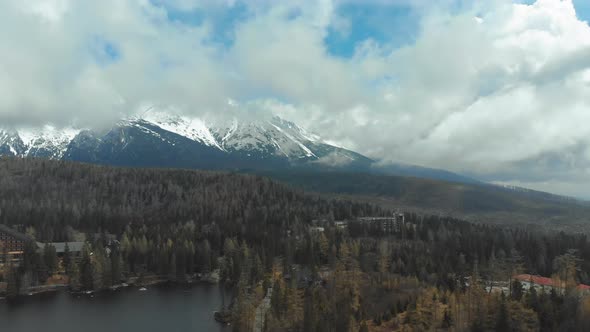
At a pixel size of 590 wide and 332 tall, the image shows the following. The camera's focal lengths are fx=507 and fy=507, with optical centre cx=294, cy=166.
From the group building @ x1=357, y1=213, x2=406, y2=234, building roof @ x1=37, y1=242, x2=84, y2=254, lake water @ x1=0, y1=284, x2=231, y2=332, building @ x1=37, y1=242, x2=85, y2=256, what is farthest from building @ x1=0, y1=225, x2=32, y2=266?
building @ x1=357, y1=213, x2=406, y2=234

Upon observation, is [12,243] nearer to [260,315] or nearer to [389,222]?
[260,315]

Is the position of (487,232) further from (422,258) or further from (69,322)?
(69,322)

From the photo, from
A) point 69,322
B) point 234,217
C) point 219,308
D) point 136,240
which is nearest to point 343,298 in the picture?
point 219,308

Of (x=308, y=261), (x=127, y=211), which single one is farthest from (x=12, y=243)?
(x=308, y=261)

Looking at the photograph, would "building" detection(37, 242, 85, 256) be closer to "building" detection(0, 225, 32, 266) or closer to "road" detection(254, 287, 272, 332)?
"building" detection(0, 225, 32, 266)

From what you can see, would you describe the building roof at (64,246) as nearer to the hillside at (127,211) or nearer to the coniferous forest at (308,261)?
the coniferous forest at (308,261)
